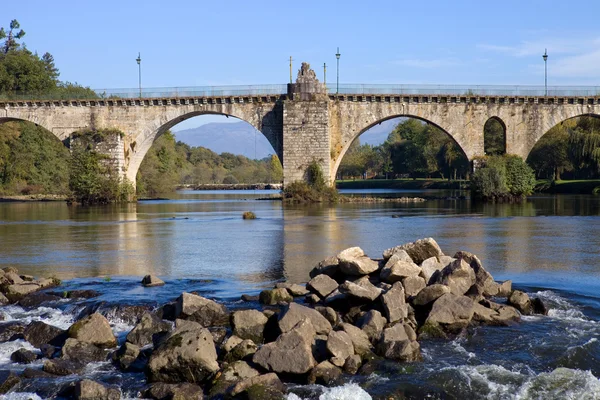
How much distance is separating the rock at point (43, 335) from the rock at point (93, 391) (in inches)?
108

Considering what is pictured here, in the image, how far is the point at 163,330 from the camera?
12.5 metres

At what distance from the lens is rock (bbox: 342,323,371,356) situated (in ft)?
36.8

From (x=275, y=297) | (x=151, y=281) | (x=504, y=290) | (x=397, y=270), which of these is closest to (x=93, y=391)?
(x=275, y=297)

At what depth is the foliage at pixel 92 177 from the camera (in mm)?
54312

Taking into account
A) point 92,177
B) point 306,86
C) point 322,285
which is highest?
point 306,86

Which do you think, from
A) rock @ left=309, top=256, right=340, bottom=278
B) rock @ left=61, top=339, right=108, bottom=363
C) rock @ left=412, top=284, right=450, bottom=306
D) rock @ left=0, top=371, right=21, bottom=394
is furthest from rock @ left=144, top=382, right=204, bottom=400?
rock @ left=309, top=256, right=340, bottom=278

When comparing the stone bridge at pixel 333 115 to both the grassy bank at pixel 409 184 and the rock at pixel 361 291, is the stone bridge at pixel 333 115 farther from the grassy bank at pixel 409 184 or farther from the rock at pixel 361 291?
the rock at pixel 361 291

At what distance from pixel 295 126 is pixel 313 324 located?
138ft

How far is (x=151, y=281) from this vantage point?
55.5 feet

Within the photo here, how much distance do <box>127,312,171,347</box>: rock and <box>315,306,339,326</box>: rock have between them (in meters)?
2.76

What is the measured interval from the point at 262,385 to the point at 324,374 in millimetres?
977

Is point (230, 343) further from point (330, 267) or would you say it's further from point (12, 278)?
point (12, 278)

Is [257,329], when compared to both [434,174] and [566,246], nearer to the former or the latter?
[566,246]

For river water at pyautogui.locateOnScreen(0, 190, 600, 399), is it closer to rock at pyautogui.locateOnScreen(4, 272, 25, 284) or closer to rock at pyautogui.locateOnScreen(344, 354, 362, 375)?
rock at pyautogui.locateOnScreen(344, 354, 362, 375)
